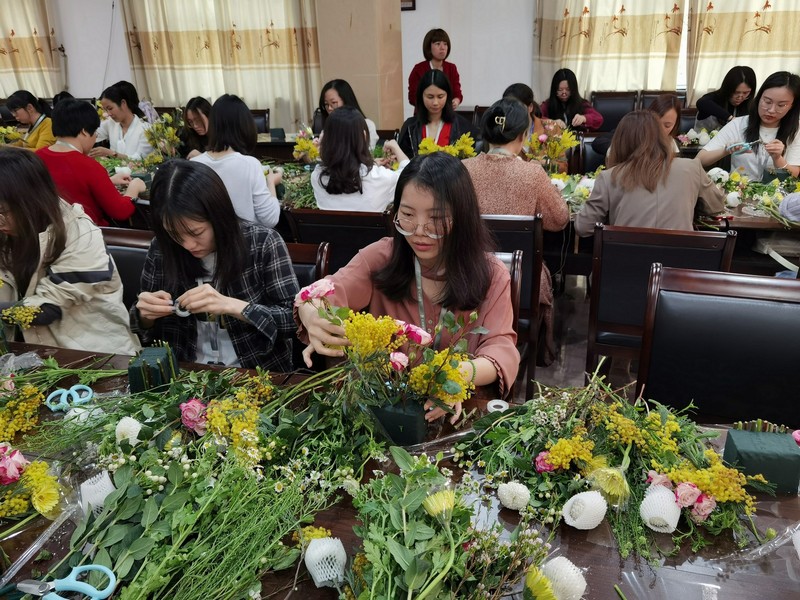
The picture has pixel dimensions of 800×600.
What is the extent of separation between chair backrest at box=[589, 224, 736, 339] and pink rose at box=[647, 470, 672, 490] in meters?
1.32

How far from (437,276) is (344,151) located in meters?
1.54

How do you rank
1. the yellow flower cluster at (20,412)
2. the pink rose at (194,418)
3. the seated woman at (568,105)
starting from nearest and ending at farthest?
the pink rose at (194,418), the yellow flower cluster at (20,412), the seated woman at (568,105)

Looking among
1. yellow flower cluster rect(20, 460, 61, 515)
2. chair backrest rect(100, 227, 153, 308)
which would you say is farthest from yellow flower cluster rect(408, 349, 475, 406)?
chair backrest rect(100, 227, 153, 308)

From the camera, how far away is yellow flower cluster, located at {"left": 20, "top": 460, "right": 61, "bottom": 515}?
3.60ft

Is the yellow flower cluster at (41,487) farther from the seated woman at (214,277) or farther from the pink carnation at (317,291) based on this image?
the seated woman at (214,277)

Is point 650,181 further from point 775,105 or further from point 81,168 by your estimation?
point 81,168

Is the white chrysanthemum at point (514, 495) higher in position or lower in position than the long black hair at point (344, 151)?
lower

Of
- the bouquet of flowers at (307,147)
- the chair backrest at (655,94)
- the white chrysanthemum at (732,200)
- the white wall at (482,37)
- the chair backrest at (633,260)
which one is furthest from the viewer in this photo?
the white wall at (482,37)

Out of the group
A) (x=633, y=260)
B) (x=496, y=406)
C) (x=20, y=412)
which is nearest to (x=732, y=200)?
(x=633, y=260)

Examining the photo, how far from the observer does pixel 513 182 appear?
2.88m

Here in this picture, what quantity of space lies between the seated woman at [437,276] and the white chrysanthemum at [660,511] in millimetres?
525

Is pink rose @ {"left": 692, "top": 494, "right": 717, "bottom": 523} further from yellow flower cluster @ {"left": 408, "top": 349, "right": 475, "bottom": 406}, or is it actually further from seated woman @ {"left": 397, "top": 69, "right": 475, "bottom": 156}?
seated woman @ {"left": 397, "top": 69, "right": 475, "bottom": 156}

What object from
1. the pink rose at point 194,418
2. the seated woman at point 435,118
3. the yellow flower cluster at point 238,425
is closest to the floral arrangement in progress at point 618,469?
the yellow flower cluster at point 238,425

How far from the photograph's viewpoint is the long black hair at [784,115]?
3.53 metres
